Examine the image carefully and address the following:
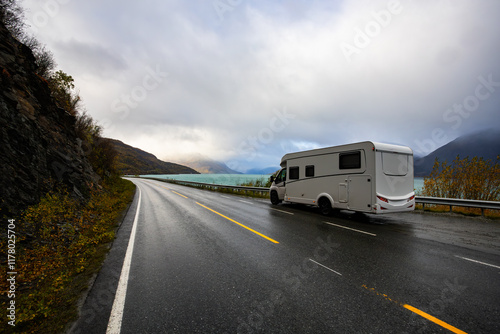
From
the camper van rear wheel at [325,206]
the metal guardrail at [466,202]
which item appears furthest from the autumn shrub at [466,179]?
the camper van rear wheel at [325,206]

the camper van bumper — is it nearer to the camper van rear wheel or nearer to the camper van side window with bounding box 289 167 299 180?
the camper van rear wheel

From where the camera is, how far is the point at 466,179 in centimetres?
1060

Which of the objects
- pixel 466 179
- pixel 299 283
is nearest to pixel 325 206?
pixel 299 283

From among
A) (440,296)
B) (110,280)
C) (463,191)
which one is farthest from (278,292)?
(463,191)

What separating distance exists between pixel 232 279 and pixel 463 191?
13416mm

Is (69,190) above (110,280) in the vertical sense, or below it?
above

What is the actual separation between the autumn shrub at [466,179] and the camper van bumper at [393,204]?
15.1ft

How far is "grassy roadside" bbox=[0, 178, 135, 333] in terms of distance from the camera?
280 centimetres

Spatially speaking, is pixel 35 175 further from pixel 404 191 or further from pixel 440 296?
pixel 404 191

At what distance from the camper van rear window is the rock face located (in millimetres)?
10572

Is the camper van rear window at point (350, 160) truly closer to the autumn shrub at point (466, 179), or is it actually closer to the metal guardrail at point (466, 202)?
the metal guardrail at point (466, 202)

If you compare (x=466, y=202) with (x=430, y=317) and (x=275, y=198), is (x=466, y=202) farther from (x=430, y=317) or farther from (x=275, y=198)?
(x=430, y=317)

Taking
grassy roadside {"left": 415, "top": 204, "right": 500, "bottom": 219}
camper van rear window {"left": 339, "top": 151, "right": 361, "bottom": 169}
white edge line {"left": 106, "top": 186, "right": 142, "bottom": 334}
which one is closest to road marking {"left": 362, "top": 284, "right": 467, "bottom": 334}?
white edge line {"left": 106, "top": 186, "right": 142, "bottom": 334}

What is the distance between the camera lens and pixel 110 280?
12.3ft
